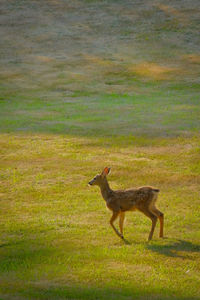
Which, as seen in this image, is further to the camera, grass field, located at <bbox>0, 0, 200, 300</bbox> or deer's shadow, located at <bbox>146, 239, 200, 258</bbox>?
deer's shadow, located at <bbox>146, 239, 200, 258</bbox>

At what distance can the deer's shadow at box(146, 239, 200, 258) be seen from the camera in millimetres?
11695

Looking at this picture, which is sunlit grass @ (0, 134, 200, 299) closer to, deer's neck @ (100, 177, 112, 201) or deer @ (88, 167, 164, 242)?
deer @ (88, 167, 164, 242)

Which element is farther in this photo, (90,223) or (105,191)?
(90,223)

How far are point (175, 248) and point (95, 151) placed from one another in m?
10.4

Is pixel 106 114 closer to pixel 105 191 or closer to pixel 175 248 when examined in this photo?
pixel 105 191

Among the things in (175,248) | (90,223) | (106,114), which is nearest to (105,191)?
(90,223)

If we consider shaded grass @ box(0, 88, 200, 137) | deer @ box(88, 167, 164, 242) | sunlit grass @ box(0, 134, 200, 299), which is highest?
deer @ box(88, 167, 164, 242)

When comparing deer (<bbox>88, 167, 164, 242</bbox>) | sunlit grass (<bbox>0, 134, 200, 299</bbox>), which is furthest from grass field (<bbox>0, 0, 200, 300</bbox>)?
deer (<bbox>88, 167, 164, 242</bbox>)

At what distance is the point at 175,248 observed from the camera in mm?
12023

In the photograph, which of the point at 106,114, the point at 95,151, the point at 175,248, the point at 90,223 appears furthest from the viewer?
the point at 106,114

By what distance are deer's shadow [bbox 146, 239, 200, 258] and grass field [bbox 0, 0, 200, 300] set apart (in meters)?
0.04

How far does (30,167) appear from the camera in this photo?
2009cm

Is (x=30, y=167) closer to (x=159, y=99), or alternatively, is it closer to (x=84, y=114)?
(x=84, y=114)

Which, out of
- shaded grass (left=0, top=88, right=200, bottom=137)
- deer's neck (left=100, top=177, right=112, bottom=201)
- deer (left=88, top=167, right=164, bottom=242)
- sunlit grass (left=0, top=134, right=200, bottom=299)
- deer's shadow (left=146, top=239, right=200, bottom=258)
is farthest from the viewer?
shaded grass (left=0, top=88, right=200, bottom=137)
